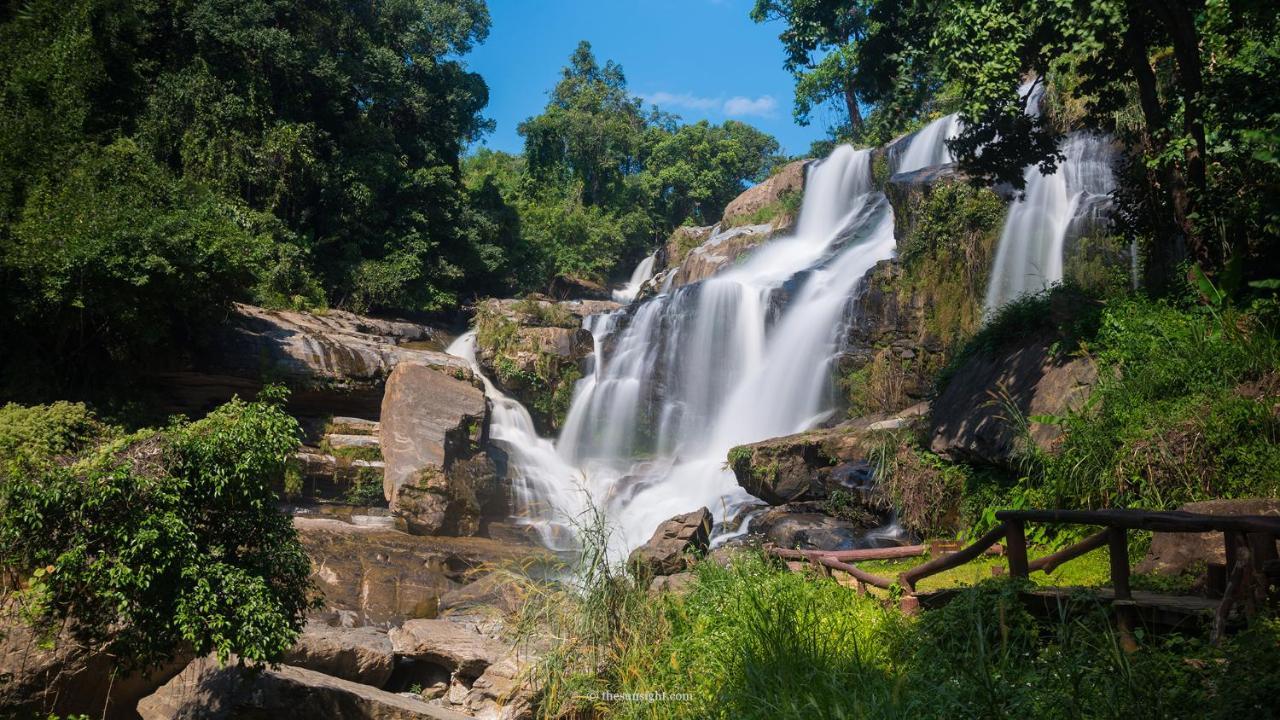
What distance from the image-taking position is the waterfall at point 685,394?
17391 millimetres

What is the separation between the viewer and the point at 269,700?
24.8 ft

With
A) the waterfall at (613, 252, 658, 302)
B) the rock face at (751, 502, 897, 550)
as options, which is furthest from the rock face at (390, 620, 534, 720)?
the waterfall at (613, 252, 658, 302)

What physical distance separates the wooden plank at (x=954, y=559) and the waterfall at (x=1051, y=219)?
28.1 feet

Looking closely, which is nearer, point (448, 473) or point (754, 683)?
point (754, 683)

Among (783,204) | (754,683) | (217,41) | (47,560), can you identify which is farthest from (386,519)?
(783,204)

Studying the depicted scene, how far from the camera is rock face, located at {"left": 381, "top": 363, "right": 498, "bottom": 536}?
1595 centimetres

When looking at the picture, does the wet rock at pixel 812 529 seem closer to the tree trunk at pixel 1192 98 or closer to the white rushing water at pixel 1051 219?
the white rushing water at pixel 1051 219

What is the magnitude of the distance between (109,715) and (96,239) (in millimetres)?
9263

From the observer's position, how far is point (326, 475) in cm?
1719

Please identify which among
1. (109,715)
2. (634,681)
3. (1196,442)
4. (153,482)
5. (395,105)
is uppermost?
(395,105)

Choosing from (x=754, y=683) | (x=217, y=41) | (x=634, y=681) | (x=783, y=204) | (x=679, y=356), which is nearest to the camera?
(x=754, y=683)

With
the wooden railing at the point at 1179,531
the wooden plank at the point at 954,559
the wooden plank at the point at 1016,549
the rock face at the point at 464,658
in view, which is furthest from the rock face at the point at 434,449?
the wooden plank at the point at 1016,549

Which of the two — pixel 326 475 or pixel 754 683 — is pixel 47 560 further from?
pixel 326 475

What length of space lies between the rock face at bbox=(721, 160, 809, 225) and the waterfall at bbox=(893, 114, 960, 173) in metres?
7.71
